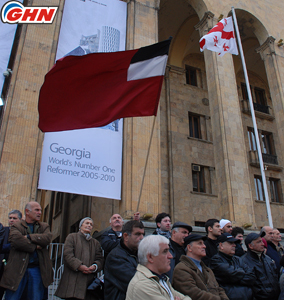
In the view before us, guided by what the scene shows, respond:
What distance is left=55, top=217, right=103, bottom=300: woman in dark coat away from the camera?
5.71 meters

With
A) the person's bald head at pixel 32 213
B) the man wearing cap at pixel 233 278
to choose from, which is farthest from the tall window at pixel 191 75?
the man wearing cap at pixel 233 278

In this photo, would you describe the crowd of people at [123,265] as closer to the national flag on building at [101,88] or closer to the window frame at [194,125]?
the national flag on building at [101,88]

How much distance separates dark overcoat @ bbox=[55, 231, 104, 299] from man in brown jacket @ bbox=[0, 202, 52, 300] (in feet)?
0.98

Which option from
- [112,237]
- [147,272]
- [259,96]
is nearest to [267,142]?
[259,96]

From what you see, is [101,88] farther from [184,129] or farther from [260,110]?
[260,110]

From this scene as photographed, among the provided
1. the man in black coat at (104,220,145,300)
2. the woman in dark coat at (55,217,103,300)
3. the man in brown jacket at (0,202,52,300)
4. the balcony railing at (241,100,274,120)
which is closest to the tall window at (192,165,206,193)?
the balcony railing at (241,100,274,120)

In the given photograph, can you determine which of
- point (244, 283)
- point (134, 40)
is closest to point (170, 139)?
point (134, 40)

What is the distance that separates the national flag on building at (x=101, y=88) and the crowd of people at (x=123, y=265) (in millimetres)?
2733

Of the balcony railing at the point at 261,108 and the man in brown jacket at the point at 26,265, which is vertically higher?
the balcony railing at the point at 261,108

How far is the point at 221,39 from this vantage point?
1377 centimetres

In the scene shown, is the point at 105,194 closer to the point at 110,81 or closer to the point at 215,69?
the point at 110,81

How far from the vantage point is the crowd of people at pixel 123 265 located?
4484 mm

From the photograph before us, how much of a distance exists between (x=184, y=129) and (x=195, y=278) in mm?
16246

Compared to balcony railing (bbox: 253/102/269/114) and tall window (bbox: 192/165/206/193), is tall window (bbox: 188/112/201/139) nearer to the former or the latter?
tall window (bbox: 192/165/206/193)
